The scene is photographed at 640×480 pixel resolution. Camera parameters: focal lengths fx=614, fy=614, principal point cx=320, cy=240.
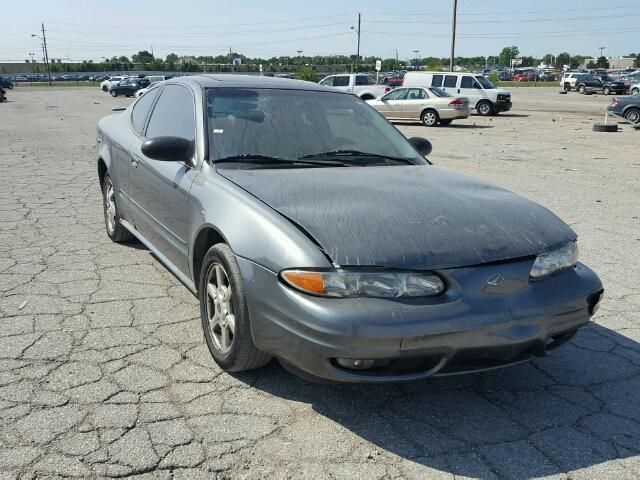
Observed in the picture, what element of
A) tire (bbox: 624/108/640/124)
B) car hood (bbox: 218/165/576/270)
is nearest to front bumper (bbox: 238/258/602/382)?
car hood (bbox: 218/165/576/270)

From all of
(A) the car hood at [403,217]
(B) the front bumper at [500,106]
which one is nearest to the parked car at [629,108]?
(B) the front bumper at [500,106]

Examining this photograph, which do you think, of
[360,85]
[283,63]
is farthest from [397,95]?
[283,63]

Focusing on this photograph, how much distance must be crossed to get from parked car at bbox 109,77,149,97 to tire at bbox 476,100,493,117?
2818cm

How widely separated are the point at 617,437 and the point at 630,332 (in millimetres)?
1360

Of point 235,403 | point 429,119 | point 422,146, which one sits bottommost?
point 429,119

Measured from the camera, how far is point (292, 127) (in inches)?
157

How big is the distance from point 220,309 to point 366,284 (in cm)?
98

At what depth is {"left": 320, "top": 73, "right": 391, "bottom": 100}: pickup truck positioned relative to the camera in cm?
2766

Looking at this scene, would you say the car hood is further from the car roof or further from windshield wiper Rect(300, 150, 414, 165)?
the car roof

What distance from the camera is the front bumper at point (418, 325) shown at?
2527 mm

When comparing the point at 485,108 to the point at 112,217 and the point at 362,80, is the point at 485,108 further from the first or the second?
the point at 112,217

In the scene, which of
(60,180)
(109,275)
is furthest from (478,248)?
(60,180)

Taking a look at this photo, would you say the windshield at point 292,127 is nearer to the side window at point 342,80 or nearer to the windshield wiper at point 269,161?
the windshield wiper at point 269,161

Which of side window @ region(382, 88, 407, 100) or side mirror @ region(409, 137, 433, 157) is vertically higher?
side mirror @ region(409, 137, 433, 157)
